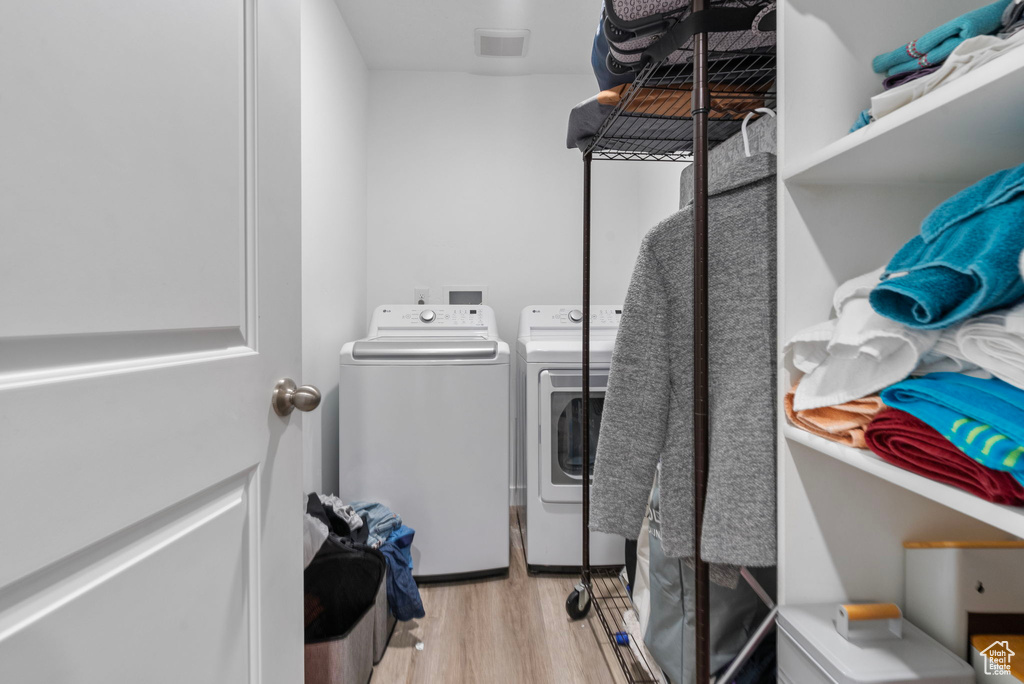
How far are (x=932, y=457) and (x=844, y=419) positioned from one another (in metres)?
0.14

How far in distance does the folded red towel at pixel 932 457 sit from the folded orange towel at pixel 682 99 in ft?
2.78

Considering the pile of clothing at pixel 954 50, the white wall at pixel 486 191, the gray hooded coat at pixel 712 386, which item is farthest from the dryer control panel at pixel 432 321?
the pile of clothing at pixel 954 50

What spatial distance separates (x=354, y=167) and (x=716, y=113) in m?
1.75

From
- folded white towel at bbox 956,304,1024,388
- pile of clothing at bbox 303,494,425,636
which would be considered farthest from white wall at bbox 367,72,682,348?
folded white towel at bbox 956,304,1024,388

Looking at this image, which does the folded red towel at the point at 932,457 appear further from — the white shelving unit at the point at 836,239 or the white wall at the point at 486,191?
the white wall at the point at 486,191

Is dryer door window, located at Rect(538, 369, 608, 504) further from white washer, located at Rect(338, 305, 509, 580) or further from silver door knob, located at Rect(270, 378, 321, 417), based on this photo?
silver door knob, located at Rect(270, 378, 321, 417)

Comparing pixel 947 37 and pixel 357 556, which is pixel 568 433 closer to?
pixel 357 556

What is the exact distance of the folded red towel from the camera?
0.41 meters

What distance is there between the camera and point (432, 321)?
7.59 ft

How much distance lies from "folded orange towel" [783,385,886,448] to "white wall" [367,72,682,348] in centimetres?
208

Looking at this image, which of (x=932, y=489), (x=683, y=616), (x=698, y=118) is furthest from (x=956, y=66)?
(x=683, y=616)

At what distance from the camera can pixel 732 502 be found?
0.76 metres

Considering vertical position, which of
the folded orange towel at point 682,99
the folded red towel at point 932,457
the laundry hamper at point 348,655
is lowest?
the laundry hamper at point 348,655

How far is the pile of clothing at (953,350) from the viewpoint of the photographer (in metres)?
0.42
